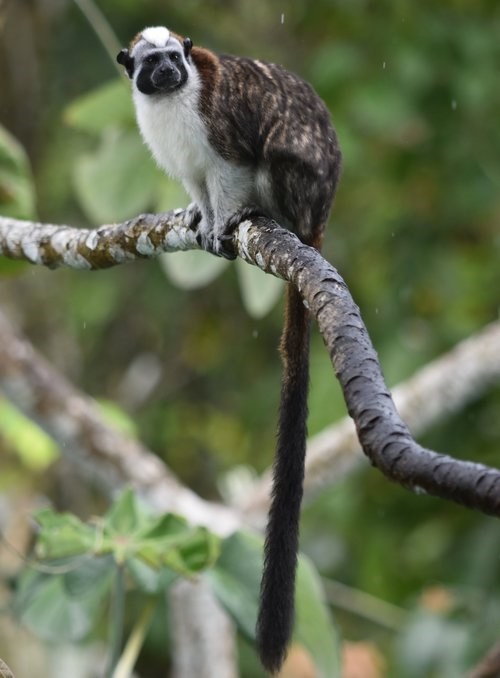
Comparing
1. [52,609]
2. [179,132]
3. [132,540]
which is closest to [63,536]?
[132,540]

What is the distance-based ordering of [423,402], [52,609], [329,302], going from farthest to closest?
[423,402] → [52,609] → [329,302]

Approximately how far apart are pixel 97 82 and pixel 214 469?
6.57ft

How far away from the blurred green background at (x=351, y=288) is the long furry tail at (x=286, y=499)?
1.34 meters

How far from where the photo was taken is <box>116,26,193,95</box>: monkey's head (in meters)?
2.29

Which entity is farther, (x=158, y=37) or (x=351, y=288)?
(x=351, y=288)

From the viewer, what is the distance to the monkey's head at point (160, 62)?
2285 mm

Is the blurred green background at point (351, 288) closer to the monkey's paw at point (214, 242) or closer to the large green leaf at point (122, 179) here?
the large green leaf at point (122, 179)

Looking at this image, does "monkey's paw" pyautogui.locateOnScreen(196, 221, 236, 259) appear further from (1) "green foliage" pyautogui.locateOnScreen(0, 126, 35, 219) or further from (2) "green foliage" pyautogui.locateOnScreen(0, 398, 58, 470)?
(2) "green foliage" pyautogui.locateOnScreen(0, 398, 58, 470)

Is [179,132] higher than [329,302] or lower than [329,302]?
lower

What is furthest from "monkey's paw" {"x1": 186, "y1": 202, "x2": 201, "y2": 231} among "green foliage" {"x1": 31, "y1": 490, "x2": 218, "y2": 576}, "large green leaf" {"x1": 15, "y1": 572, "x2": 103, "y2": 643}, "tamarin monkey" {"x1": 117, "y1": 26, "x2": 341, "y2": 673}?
"large green leaf" {"x1": 15, "y1": 572, "x2": 103, "y2": 643}

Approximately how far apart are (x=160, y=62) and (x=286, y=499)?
2.90 feet

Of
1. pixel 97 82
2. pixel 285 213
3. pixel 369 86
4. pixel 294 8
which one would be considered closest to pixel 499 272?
pixel 369 86

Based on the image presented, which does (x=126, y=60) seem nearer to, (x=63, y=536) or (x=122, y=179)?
(x=122, y=179)

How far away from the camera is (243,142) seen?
2279mm
